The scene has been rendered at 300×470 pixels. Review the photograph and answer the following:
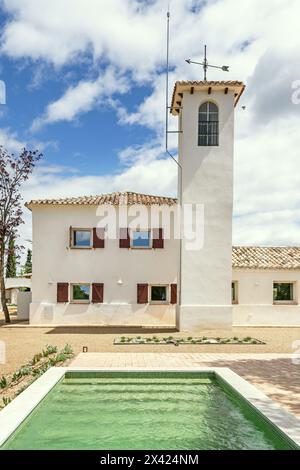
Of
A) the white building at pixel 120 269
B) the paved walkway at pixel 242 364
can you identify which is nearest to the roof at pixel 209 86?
the white building at pixel 120 269

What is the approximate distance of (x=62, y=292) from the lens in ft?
73.9

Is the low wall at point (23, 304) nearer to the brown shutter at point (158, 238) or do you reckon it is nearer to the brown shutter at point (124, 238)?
the brown shutter at point (124, 238)

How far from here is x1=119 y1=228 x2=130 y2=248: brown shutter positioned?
74.5 ft

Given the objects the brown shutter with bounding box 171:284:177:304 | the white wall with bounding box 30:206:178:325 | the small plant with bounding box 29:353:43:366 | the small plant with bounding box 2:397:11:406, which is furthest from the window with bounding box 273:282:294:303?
the small plant with bounding box 2:397:11:406

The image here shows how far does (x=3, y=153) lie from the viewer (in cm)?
2450

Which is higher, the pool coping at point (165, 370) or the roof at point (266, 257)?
the roof at point (266, 257)

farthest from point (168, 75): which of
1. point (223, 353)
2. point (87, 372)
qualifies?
point (87, 372)

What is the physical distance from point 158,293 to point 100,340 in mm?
7060

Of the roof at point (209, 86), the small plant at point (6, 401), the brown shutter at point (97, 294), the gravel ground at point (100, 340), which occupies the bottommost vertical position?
the gravel ground at point (100, 340)

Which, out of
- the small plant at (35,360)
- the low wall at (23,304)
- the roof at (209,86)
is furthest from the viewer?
the low wall at (23,304)

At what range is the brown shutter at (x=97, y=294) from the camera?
22.5 meters

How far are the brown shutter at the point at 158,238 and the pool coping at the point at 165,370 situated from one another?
12.6 m

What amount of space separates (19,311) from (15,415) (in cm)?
2022

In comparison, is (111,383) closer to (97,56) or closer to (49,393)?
(49,393)
